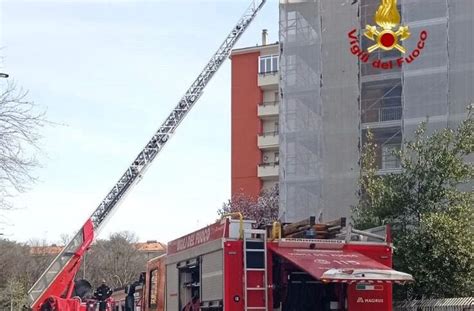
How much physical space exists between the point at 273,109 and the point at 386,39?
79.3ft

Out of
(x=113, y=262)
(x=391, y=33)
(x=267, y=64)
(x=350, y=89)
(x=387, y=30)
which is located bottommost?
(x=113, y=262)

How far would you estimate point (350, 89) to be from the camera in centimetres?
2939

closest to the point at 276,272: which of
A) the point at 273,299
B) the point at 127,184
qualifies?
the point at 273,299

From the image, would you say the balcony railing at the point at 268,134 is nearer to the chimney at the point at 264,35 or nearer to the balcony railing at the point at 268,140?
the balcony railing at the point at 268,140

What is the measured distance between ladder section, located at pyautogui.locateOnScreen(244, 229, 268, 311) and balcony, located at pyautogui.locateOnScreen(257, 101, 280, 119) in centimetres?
4081

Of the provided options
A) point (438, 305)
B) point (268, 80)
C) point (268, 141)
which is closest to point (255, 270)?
point (438, 305)

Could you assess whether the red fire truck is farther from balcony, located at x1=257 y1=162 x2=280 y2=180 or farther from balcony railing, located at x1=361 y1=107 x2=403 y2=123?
balcony, located at x1=257 y1=162 x2=280 y2=180

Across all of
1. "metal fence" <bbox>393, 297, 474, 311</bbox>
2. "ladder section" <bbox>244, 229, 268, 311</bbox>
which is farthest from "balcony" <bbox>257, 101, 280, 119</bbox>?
"ladder section" <bbox>244, 229, 268, 311</bbox>

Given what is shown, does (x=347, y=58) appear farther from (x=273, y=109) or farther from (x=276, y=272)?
(x=273, y=109)

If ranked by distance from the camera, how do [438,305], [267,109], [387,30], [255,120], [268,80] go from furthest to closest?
[255,120]
[268,80]
[267,109]
[387,30]
[438,305]

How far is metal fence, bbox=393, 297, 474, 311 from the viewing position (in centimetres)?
1494

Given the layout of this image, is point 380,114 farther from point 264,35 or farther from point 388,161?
point 264,35

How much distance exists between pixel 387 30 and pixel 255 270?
18.3 m

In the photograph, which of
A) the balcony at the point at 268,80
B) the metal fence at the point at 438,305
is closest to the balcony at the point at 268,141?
the balcony at the point at 268,80
